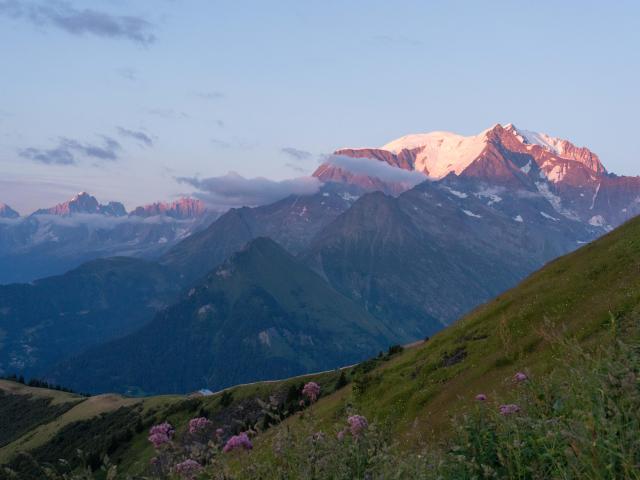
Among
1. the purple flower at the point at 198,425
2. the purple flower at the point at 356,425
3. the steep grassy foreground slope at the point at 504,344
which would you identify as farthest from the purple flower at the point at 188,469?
the steep grassy foreground slope at the point at 504,344

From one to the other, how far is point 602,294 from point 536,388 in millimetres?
30045

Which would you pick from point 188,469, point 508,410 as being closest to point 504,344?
point 508,410

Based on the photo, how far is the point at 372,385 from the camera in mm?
46312

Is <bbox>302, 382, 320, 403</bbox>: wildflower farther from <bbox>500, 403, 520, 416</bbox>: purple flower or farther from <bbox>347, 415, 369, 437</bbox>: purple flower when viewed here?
<bbox>500, 403, 520, 416</bbox>: purple flower

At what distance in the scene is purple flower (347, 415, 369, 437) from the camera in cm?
1048

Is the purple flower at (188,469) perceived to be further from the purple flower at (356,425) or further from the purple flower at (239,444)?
the purple flower at (356,425)

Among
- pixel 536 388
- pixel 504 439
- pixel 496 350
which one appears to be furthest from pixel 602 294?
pixel 504 439

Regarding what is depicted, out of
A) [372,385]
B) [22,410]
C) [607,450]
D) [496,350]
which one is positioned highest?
[607,450]

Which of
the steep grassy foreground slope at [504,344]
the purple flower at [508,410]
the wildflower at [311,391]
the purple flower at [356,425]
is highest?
the purple flower at [508,410]

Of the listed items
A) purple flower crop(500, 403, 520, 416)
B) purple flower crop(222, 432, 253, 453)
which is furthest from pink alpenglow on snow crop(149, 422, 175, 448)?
purple flower crop(500, 403, 520, 416)

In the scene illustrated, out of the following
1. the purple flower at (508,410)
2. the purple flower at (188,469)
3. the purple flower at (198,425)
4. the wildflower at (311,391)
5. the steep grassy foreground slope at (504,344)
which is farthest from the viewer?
→ the steep grassy foreground slope at (504,344)

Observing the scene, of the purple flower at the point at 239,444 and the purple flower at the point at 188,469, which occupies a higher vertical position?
the purple flower at the point at 239,444

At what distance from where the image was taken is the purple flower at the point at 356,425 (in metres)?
10.5

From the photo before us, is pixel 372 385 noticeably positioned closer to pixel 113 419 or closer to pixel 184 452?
pixel 184 452
